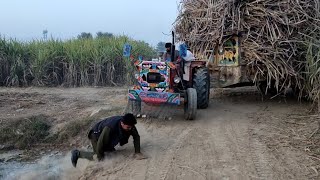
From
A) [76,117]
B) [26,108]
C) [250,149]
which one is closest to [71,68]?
[26,108]

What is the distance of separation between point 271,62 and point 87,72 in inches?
305

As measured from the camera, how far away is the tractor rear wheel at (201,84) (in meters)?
10.1

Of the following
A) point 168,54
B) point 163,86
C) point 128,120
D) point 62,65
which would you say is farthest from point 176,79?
point 62,65

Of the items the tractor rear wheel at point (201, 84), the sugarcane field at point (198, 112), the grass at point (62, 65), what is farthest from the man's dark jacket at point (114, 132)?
the grass at point (62, 65)

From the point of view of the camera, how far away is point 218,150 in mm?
7164

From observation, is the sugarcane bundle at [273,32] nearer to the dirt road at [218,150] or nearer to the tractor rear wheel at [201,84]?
the dirt road at [218,150]

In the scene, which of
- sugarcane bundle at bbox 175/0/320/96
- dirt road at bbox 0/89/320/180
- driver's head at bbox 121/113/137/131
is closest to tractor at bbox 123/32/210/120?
dirt road at bbox 0/89/320/180

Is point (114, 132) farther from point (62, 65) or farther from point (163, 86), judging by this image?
point (62, 65)

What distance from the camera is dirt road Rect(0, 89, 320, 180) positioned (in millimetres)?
6176

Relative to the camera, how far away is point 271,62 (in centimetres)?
1027

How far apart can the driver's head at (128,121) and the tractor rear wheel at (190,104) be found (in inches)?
103

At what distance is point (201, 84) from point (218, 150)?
10.1 feet

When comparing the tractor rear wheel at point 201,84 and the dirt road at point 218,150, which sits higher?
the tractor rear wheel at point 201,84

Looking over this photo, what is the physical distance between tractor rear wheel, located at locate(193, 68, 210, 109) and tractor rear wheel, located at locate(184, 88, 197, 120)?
801mm
